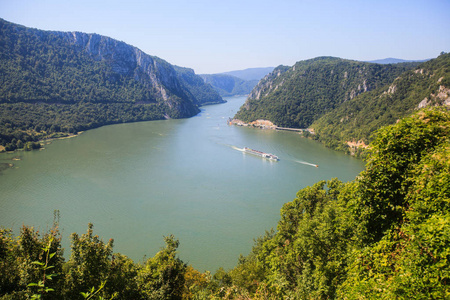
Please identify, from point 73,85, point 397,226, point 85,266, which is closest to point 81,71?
point 73,85

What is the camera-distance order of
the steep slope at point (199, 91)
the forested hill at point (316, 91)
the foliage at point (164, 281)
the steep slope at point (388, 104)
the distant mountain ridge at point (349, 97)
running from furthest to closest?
the steep slope at point (199, 91)
the forested hill at point (316, 91)
the distant mountain ridge at point (349, 97)
the steep slope at point (388, 104)
the foliage at point (164, 281)

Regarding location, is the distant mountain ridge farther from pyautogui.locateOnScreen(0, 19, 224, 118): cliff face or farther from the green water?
pyautogui.locateOnScreen(0, 19, 224, 118): cliff face

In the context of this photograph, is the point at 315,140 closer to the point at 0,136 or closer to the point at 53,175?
the point at 53,175

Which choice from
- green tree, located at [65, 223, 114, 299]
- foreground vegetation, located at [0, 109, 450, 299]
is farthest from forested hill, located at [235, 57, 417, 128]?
green tree, located at [65, 223, 114, 299]

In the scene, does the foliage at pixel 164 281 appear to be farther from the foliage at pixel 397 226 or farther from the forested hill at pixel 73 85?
the forested hill at pixel 73 85

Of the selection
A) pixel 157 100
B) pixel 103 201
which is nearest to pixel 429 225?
pixel 103 201

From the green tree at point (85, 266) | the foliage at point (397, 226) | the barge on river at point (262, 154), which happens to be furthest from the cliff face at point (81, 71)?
the foliage at point (397, 226)
